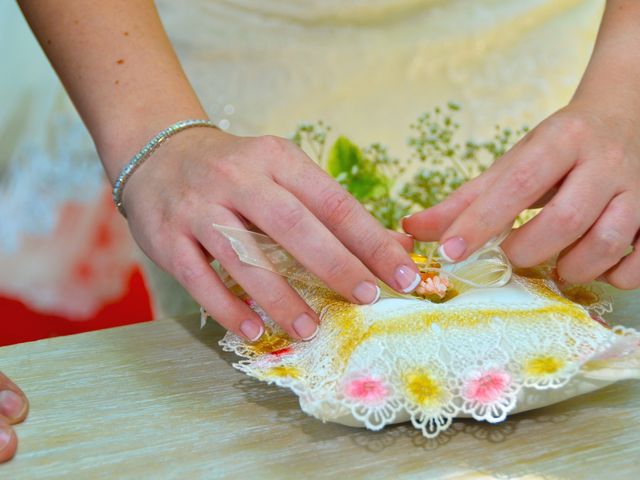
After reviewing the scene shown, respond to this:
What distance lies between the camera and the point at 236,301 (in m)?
0.80

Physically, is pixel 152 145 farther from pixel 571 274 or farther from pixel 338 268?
pixel 571 274

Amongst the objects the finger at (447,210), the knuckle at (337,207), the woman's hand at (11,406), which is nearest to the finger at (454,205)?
the finger at (447,210)

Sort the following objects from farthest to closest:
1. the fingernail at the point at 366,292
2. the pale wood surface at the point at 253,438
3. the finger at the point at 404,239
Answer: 1. the finger at the point at 404,239
2. the fingernail at the point at 366,292
3. the pale wood surface at the point at 253,438

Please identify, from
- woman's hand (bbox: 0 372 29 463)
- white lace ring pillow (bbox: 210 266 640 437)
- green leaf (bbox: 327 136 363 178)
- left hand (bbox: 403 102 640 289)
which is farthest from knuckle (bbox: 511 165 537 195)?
green leaf (bbox: 327 136 363 178)

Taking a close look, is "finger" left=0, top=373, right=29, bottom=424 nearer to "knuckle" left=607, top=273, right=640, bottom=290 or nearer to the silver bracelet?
the silver bracelet

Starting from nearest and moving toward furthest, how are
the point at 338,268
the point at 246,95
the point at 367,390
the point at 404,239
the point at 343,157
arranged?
the point at 367,390, the point at 338,268, the point at 404,239, the point at 343,157, the point at 246,95

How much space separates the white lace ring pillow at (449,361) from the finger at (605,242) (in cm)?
9

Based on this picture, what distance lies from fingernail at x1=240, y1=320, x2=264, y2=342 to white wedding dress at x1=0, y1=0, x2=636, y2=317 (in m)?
0.65

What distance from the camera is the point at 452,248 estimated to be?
2.55 feet

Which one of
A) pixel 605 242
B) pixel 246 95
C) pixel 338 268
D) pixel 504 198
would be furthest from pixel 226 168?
pixel 246 95

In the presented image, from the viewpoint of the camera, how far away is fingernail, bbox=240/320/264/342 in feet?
2.61

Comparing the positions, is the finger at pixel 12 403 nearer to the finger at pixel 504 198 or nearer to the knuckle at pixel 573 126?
the finger at pixel 504 198

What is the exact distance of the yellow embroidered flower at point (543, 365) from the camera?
2.11 ft

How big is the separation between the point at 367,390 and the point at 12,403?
319mm
